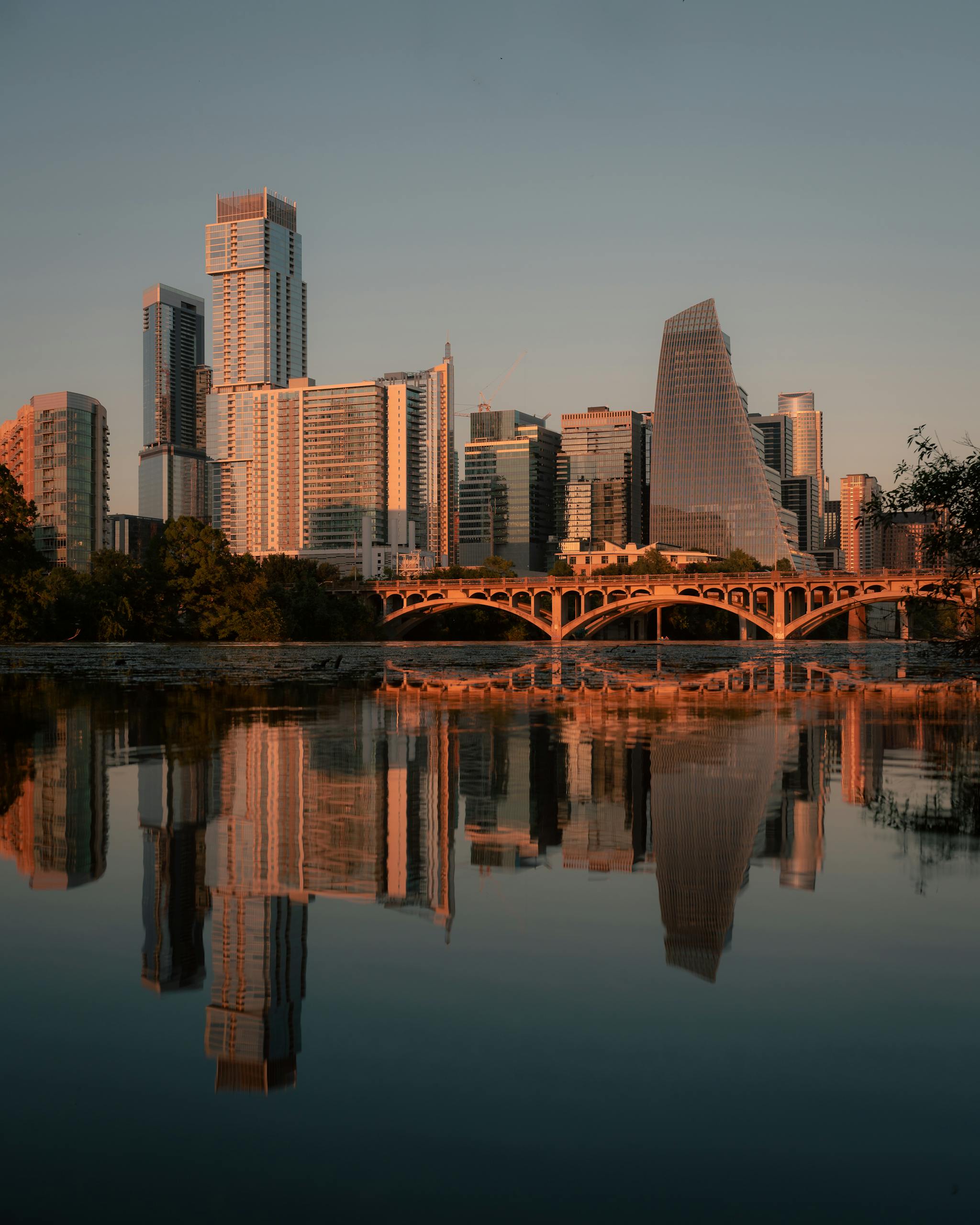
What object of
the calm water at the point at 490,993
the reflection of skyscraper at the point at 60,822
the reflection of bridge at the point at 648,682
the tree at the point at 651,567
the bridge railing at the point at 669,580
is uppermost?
the tree at the point at 651,567

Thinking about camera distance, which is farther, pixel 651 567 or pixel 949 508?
pixel 651 567

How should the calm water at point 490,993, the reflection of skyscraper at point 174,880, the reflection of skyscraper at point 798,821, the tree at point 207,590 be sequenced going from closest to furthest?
the calm water at point 490,993 < the reflection of skyscraper at point 174,880 < the reflection of skyscraper at point 798,821 < the tree at point 207,590

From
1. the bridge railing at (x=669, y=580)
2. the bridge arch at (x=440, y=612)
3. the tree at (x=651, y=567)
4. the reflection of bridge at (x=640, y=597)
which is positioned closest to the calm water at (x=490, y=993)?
the reflection of bridge at (x=640, y=597)

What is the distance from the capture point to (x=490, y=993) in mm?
7812

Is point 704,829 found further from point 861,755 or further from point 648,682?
point 648,682

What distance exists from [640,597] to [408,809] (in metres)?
117

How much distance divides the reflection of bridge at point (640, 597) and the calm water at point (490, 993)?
98.2m

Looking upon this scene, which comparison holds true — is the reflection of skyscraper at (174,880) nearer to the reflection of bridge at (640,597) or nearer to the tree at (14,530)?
the tree at (14,530)

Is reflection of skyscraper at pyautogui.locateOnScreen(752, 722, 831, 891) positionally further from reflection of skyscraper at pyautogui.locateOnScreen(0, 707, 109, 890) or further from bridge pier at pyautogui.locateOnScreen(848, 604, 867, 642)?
bridge pier at pyautogui.locateOnScreen(848, 604, 867, 642)

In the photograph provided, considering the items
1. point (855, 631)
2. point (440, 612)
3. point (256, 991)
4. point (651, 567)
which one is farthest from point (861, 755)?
point (651, 567)

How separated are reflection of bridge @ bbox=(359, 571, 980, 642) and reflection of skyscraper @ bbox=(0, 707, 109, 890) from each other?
319ft

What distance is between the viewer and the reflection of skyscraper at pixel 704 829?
938 centimetres

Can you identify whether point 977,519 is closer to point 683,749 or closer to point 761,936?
point 683,749

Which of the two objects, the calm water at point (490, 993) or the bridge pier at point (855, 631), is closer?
the calm water at point (490, 993)
